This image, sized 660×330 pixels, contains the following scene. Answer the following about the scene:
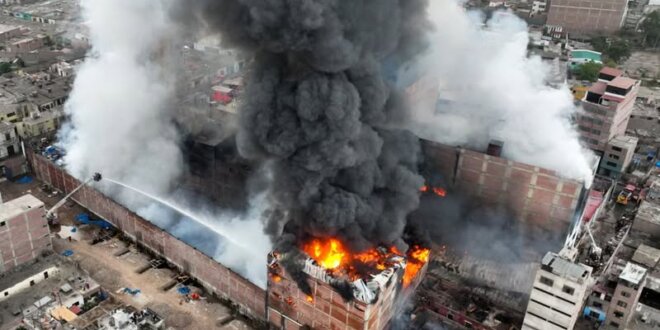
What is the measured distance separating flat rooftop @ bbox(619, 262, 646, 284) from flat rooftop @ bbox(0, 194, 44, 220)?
32566 millimetres

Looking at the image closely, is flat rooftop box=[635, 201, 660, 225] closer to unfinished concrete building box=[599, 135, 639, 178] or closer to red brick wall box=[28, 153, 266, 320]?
unfinished concrete building box=[599, 135, 639, 178]

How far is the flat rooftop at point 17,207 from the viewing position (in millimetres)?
32156

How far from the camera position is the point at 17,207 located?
33062mm

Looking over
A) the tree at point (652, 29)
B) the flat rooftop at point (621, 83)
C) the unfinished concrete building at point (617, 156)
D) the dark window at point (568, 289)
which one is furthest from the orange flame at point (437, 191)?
the tree at point (652, 29)

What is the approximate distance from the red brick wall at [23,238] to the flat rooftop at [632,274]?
32.3m

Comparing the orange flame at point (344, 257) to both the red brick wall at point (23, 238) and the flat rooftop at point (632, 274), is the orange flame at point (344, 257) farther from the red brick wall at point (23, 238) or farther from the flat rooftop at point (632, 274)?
the red brick wall at point (23, 238)

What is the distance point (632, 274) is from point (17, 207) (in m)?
34.1

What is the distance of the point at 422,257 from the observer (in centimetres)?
3281

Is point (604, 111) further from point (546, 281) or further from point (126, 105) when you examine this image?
point (126, 105)

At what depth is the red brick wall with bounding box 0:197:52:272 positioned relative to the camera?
105 ft

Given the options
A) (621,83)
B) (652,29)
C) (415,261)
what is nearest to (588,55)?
(652,29)

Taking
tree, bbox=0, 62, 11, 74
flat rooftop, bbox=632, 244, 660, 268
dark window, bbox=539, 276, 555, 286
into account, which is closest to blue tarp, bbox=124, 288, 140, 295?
dark window, bbox=539, 276, 555, 286

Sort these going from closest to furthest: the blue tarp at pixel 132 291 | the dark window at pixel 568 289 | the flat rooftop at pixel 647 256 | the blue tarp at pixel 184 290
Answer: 1. the dark window at pixel 568 289
2. the blue tarp at pixel 132 291
3. the blue tarp at pixel 184 290
4. the flat rooftop at pixel 647 256

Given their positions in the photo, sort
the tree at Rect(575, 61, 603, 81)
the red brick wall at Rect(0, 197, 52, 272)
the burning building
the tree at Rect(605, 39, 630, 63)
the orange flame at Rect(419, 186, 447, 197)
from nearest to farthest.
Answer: the burning building → the red brick wall at Rect(0, 197, 52, 272) → the orange flame at Rect(419, 186, 447, 197) → the tree at Rect(575, 61, 603, 81) → the tree at Rect(605, 39, 630, 63)
